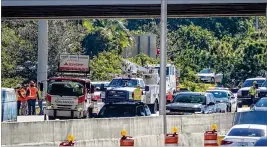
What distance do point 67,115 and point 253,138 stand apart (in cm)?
1937

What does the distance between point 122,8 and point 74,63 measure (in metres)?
5.86

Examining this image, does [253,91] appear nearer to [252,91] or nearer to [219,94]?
[252,91]

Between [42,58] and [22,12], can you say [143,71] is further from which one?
[22,12]

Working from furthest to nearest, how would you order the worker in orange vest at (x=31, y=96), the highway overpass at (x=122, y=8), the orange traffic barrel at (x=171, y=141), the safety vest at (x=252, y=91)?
the safety vest at (x=252, y=91), the worker in orange vest at (x=31, y=96), the highway overpass at (x=122, y=8), the orange traffic barrel at (x=171, y=141)

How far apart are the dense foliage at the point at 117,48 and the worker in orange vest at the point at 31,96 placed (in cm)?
1383

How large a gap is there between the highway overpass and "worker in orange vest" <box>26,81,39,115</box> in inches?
140

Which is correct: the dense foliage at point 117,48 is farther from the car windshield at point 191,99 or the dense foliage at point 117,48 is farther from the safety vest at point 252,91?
the car windshield at point 191,99

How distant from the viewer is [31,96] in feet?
141

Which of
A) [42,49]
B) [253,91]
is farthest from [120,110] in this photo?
[42,49]

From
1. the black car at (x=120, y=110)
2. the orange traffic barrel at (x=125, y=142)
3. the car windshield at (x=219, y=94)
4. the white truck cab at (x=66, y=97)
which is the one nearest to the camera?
the orange traffic barrel at (x=125, y=142)

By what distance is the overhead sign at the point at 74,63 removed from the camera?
45219mm

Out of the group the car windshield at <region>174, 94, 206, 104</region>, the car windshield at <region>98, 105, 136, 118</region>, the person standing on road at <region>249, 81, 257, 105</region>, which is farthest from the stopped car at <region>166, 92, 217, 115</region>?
the person standing on road at <region>249, 81, 257, 105</region>

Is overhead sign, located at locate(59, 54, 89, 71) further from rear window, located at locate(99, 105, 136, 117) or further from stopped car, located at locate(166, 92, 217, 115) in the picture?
rear window, located at locate(99, 105, 136, 117)

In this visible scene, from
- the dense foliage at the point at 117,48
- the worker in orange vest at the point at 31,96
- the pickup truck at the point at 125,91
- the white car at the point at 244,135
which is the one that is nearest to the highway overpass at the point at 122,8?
the worker in orange vest at the point at 31,96
